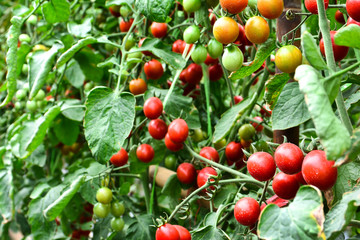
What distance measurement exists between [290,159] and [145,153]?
0.39 m

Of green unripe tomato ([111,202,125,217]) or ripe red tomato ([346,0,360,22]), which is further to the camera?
green unripe tomato ([111,202,125,217])

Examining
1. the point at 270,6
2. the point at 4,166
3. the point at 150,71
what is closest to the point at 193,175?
the point at 150,71

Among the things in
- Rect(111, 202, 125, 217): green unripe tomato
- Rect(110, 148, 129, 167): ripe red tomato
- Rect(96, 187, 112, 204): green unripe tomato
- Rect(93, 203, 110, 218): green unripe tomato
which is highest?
Rect(110, 148, 129, 167): ripe red tomato

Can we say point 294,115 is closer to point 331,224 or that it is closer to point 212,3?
point 331,224

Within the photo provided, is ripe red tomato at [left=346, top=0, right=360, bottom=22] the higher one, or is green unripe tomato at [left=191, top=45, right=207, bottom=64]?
ripe red tomato at [left=346, top=0, right=360, bottom=22]

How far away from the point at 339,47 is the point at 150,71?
418mm

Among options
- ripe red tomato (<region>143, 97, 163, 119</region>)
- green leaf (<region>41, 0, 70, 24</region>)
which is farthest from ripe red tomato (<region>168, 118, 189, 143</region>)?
green leaf (<region>41, 0, 70, 24</region>)

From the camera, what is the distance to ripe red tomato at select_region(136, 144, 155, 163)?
0.78 meters

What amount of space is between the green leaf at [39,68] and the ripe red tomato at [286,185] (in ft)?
1.63

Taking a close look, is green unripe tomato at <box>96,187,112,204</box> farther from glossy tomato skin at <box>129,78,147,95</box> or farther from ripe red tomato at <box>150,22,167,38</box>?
ripe red tomato at <box>150,22,167,38</box>

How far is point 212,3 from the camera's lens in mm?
676

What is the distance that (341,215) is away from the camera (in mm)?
386

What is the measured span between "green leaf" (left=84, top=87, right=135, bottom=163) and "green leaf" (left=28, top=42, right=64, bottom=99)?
157 millimetres

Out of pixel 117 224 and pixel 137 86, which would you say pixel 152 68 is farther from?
pixel 117 224
